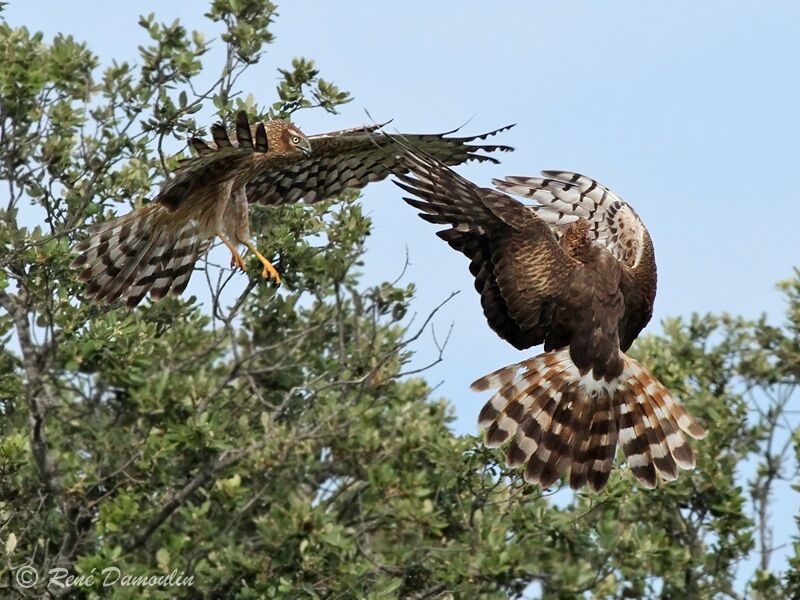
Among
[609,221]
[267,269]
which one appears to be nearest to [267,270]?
[267,269]

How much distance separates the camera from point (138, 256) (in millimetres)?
10805

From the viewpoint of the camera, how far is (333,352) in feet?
38.8

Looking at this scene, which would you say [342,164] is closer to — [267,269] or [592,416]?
[267,269]

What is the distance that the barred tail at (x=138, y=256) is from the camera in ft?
33.9

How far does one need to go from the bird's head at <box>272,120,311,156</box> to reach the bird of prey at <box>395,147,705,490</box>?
2.90 feet

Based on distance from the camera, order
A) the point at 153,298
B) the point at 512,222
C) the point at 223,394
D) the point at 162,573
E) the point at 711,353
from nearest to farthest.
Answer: the point at 512,222, the point at 162,573, the point at 153,298, the point at 223,394, the point at 711,353

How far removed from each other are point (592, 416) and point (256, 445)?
211cm

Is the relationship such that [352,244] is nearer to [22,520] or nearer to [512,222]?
[512,222]

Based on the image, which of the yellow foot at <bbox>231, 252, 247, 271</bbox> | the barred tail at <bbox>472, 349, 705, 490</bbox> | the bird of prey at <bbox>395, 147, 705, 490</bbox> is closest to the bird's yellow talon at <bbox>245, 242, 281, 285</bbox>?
the yellow foot at <bbox>231, 252, 247, 271</bbox>

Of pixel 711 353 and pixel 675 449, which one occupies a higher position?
pixel 711 353

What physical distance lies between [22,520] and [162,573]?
40.7 inches

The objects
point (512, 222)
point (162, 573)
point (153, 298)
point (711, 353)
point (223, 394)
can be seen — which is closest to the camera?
point (512, 222)

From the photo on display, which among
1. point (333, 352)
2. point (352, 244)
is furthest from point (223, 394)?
point (352, 244)

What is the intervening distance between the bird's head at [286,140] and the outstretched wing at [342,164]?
0.69 feet
